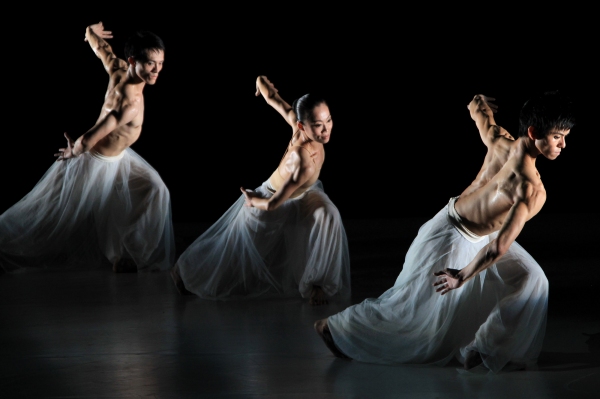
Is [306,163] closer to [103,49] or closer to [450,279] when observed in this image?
[450,279]

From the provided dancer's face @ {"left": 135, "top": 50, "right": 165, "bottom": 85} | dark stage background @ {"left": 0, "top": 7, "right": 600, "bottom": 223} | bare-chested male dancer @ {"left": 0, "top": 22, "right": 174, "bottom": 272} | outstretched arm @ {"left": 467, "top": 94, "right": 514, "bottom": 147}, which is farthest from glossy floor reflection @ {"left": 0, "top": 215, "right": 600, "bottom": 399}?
dark stage background @ {"left": 0, "top": 7, "right": 600, "bottom": 223}

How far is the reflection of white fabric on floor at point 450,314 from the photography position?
3.17 m

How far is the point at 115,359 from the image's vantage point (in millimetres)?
3445

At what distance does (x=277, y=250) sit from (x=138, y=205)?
1006 mm

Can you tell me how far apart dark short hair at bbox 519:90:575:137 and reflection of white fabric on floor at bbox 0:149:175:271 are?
265 cm

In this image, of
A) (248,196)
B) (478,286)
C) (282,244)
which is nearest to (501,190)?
(478,286)

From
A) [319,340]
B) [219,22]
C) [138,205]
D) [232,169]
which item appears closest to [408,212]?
[232,169]

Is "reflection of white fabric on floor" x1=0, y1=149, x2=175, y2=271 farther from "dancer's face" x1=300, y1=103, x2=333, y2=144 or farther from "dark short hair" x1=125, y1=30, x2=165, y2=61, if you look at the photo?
"dancer's face" x1=300, y1=103, x2=333, y2=144

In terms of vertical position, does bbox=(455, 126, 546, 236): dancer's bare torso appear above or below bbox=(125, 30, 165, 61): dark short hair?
below

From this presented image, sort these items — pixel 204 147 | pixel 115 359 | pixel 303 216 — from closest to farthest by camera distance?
pixel 115 359
pixel 303 216
pixel 204 147

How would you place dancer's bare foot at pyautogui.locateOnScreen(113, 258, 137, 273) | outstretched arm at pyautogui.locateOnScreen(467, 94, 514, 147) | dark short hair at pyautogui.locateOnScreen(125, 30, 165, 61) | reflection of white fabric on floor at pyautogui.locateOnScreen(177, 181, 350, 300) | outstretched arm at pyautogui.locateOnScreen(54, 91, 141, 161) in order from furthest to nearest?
dancer's bare foot at pyautogui.locateOnScreen(113, 258, 137, 273) → outstretched arm at pyautogui.locateOnScreen(54, 91, 141, 161) → dark short hair at pyautogui.locateOnScreen(125, 30, 165, 61) → reflection of white fabric on floor at pyautogui.locateOnScreen(177, 181, 350, 300) → outstretched arm at pyautogui.locateOnScreen(467, 94, 514, 147)

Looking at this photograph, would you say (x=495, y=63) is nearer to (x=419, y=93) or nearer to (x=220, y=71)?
(x=419, y=93)

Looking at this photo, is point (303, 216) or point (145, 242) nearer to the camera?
point (303, 216)

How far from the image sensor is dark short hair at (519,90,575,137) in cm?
303
